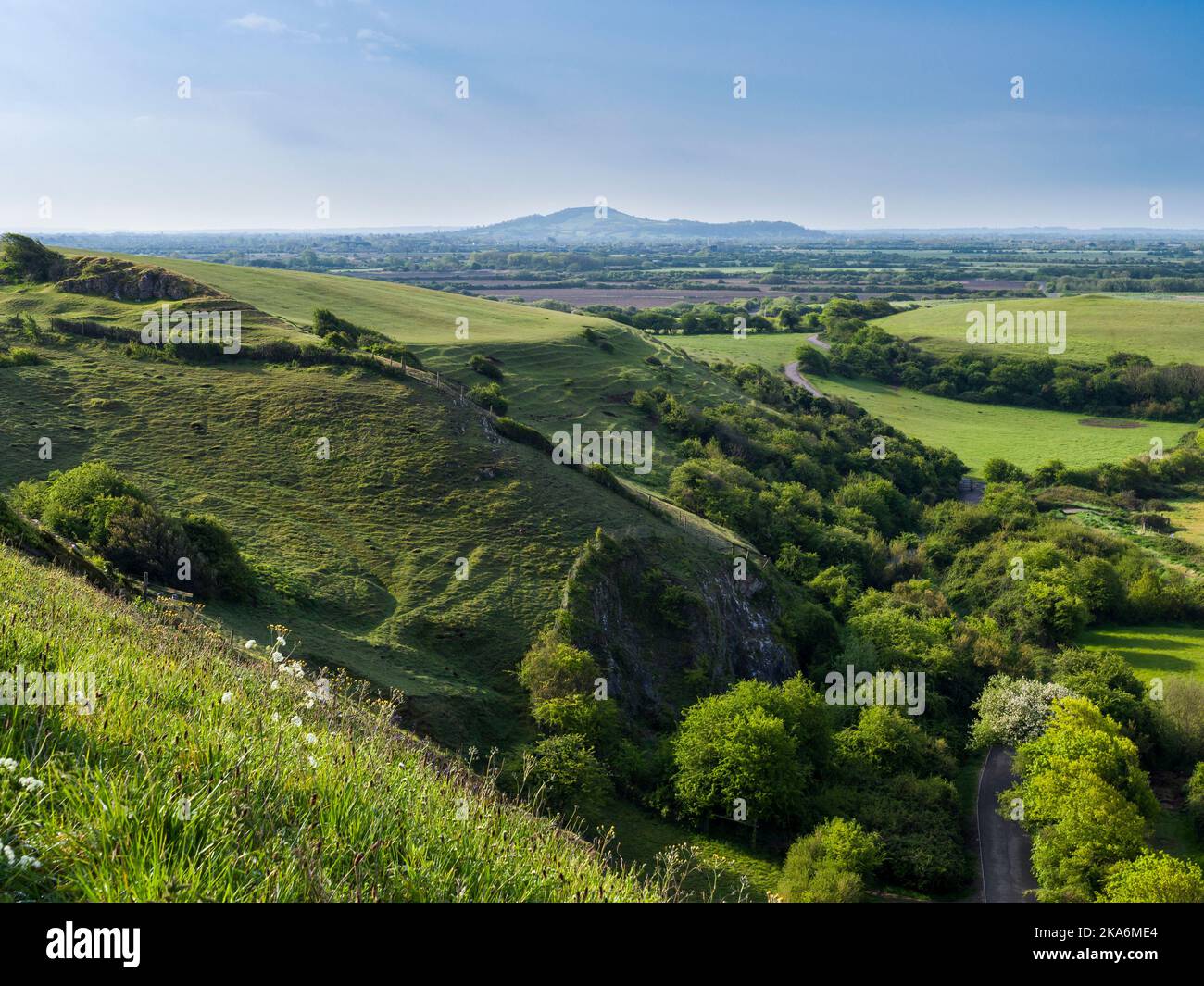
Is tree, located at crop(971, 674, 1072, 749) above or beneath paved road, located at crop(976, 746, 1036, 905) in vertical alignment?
above

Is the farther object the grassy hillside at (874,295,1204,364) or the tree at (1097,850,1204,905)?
the grassy hillside at (874,295,1204,364)

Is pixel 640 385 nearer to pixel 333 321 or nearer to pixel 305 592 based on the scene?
pixel 333 321

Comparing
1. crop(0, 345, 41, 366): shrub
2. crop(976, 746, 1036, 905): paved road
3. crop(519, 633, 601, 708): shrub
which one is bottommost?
crop(976, 746, 1036, 905): paved road

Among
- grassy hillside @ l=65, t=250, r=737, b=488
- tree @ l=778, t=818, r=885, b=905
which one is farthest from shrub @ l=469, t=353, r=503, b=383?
tree @ l=778, t=818, r=885, b=905

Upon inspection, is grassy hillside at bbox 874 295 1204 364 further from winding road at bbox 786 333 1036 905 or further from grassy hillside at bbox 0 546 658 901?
grassy hillside at bbox 0 546 658 901

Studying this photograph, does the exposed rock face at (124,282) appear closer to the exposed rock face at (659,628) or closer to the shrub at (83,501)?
the shrub at (83,501)

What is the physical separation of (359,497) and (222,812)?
3901cm

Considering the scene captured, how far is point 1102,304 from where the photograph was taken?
622 feet

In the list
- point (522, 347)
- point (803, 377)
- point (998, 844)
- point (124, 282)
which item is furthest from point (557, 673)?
point (803, 377)

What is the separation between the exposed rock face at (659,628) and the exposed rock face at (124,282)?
49.3 metres

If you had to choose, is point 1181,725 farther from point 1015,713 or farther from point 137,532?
point 137,532

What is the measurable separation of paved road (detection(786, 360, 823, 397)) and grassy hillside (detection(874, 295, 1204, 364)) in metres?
35.5

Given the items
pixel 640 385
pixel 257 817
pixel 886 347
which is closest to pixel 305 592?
pixel 257 817

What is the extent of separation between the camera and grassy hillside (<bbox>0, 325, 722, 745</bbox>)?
104 ft
